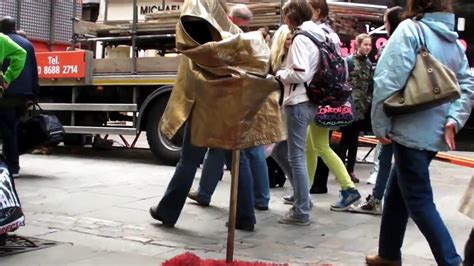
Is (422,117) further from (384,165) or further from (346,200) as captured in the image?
(346,200)

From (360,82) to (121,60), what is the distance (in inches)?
148

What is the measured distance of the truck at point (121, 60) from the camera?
952cm

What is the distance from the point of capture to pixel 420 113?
3957 millimetres

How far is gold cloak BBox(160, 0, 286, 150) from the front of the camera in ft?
12.9

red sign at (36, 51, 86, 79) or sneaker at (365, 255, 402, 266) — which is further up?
red sign at (36, 51, 86, 79)

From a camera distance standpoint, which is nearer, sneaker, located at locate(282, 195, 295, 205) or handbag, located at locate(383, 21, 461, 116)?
handbag, located at locate(383, 21, 461, 116)

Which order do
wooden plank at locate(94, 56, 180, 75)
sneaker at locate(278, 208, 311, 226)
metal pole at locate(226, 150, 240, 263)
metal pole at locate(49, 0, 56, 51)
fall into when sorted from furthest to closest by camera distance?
metal pole at locate(49, 0, 56, 51) → wooden plank at locate(94, 56, 180, 75) → sneaker at locate(278, 208, 311, 226) → metal pole at locate(226, 150, 240, 263)

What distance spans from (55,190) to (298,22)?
325 centimetres

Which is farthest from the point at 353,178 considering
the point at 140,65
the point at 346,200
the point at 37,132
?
the point at 37,132

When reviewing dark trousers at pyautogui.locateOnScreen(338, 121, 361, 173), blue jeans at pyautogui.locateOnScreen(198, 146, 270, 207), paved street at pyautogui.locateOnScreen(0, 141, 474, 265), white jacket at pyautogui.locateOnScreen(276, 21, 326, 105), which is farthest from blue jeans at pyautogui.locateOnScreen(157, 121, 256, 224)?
dark trousers at pyautogui.locateOnScreen(338, 121, 361, 173)

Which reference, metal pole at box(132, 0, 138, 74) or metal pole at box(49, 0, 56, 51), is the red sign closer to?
metal pole at box(132, 0, 138, 74)

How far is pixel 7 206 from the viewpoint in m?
4.49

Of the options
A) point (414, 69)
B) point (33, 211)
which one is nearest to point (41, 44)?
point (33, 211)

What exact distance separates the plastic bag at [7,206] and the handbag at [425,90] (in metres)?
2.51
